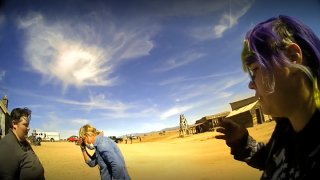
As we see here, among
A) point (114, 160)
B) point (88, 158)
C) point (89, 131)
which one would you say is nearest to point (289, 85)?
point (114, 160)

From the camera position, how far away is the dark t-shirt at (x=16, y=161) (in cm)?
376

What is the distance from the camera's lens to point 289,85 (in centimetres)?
107

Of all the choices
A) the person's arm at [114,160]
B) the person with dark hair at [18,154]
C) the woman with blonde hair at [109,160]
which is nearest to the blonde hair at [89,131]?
the woman with blonde hair at [109,160]

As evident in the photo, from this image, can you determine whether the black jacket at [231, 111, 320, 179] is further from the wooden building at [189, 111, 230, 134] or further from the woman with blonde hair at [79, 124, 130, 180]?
the wooden building at [189, 111, 230, 134]

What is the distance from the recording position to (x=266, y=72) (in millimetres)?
1135

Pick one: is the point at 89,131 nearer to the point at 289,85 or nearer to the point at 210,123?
the point at 289,85

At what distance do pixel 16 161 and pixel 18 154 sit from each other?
11 cm

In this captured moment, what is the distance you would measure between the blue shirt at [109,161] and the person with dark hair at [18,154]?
101 centimetres

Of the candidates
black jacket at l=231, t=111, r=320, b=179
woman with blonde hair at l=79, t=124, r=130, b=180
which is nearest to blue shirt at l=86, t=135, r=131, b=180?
woman with blonde hair at l=79, t=124, r=130, b=180

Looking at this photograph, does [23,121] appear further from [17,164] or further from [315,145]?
[315,145]

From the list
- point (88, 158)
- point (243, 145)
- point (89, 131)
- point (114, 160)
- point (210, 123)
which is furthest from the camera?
point (210, 123)

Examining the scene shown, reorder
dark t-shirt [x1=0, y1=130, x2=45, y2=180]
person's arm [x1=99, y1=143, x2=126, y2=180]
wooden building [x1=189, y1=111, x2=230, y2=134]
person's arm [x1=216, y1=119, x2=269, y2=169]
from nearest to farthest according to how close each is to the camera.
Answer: person's arm [x1=216, y1=119, x2=269, y2=169] < dark t-shirt [x1=0, y1=130, x2=45, y2=180] < person's arm [x1=99, y1=143, x2=126, y2=180] < wooden building [x1=189, y1=111, x2=230, y2=134]

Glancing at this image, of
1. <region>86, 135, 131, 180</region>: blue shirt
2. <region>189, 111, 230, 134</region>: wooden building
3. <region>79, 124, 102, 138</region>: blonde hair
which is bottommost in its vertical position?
<region>86, 135, 131, 180</region>: blue shirt

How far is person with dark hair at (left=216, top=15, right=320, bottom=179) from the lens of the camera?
1055 millimetres
